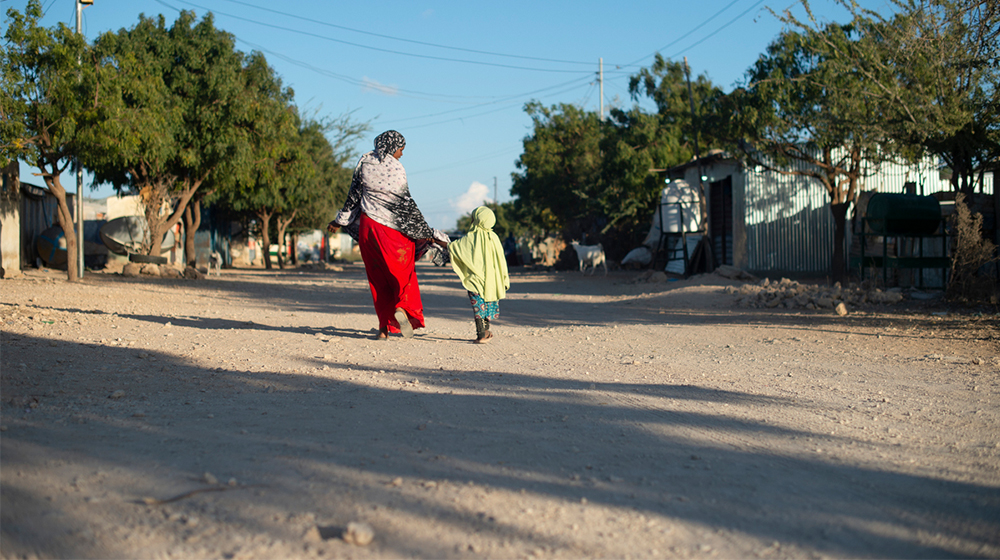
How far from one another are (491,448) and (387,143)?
4572mm

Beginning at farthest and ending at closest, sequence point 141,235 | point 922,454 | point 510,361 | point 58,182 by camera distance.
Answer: point 141,235
point 58,182
point 510,361
point 922,454

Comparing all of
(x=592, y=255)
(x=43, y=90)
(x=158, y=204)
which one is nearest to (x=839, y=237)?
(x=592, y=255)

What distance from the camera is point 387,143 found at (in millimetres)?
7164

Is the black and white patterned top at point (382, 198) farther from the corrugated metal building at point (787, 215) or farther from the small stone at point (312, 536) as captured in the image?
the corrugated metal building at point (787, 215)

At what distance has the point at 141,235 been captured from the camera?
79.0 feet

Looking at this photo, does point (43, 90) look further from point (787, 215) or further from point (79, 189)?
point (787, 215)

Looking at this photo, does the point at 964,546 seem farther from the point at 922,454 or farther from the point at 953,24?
the point at 953,24

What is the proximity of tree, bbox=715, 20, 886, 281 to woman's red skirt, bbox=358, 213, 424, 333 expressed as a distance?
842cm

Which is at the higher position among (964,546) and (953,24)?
(953,24)

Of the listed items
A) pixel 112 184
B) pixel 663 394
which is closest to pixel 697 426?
pixel 663 394

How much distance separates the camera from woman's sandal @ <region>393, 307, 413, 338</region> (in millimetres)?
7215

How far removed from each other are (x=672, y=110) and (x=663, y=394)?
23.4 meters

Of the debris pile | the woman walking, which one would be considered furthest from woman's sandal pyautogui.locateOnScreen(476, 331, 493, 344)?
the debris pile

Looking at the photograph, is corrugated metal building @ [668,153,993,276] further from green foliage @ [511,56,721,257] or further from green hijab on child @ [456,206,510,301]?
green hijab on child @ [456,206,510,301]
